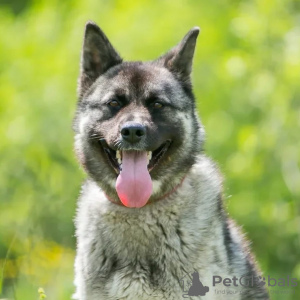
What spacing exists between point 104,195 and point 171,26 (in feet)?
23.3

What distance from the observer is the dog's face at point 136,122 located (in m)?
6.05

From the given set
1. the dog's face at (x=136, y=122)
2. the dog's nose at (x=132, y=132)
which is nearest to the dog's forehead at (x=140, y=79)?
the dog's face at (x=136, y=122)

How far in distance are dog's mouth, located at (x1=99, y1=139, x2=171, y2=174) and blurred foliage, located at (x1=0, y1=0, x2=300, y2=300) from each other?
230 cm

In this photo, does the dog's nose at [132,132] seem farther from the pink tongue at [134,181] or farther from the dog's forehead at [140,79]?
the dog's forehead at [140,79]

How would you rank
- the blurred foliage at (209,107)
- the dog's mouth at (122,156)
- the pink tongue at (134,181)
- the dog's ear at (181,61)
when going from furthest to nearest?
the blurred foliage at (209,107)
the dog's ear at (181,61)
the dog's mouth at (122,156)
the pink tongue at (134,181)

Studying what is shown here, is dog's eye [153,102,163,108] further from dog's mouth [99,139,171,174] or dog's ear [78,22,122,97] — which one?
dog's ear [78,22,122,97]

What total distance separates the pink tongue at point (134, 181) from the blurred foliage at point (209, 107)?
244 cm

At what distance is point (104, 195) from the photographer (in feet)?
21.0

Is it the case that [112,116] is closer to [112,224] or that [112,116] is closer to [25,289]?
[112,224]

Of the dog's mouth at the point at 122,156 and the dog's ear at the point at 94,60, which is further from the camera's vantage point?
the dog's ear at the point at 94,60

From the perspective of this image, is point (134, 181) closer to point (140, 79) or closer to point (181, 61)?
point (140, 79)

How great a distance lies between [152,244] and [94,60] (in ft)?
4.95

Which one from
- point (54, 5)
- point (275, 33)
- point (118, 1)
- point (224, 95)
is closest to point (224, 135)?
point (224, 95)

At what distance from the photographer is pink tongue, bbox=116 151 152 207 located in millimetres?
6035
